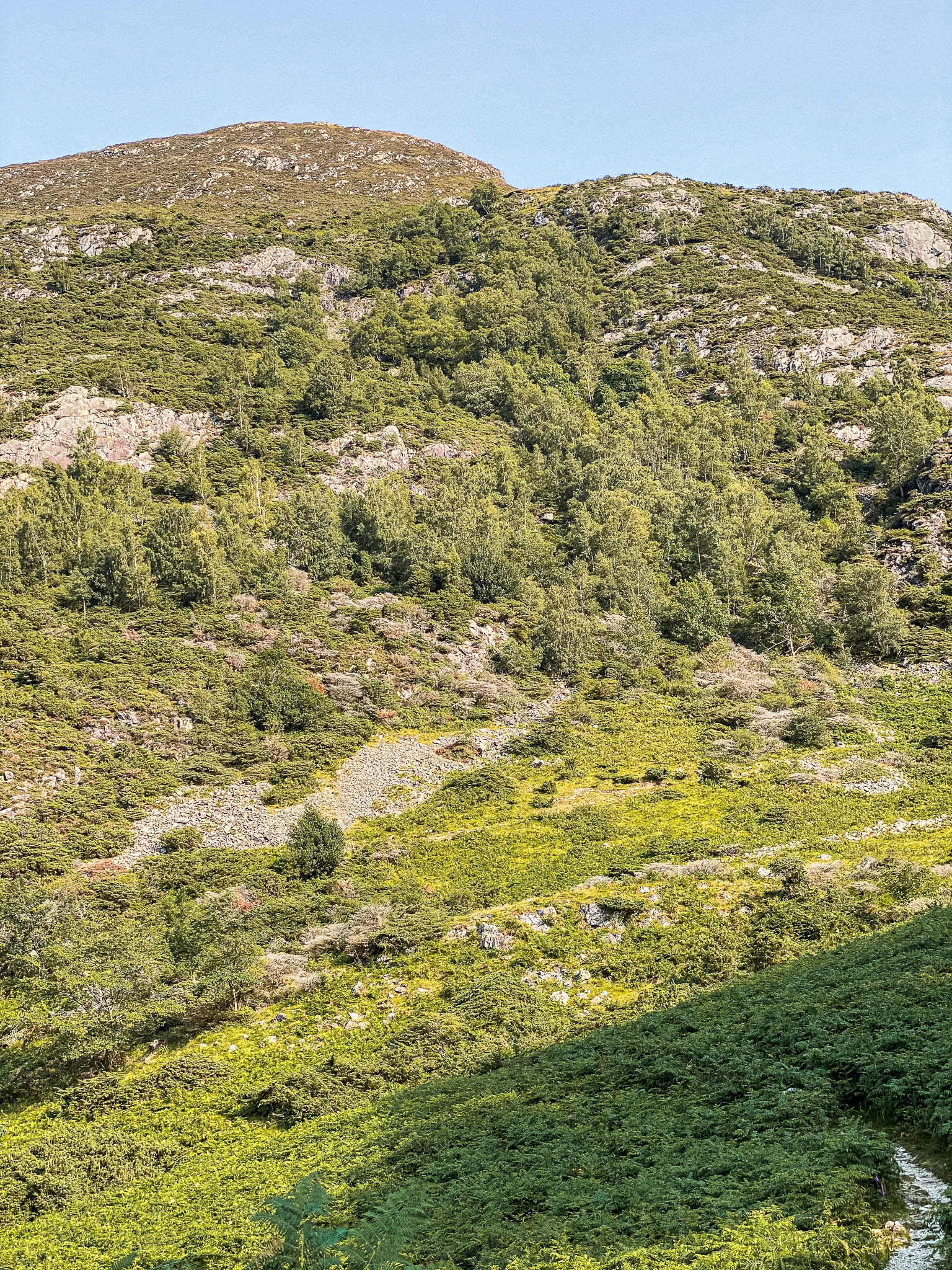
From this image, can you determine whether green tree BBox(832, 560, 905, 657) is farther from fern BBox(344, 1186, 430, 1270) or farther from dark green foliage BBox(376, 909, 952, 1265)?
fern BBox(344, 1186, 430, 1270)

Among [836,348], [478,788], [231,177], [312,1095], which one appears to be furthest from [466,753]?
[231,177]

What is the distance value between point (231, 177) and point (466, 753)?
16642cm

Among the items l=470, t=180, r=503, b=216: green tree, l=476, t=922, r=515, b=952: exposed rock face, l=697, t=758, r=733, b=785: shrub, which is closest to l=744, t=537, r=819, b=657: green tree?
l=697, t=758, r=733, b=785: shrub

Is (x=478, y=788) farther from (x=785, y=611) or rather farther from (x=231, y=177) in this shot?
(x=231, y=177)

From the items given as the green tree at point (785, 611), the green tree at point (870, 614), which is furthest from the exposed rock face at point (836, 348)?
the green tree at point (870, 614)

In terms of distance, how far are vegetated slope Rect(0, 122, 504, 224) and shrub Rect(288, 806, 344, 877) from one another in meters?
146

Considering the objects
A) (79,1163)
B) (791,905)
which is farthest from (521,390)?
(79,1163)

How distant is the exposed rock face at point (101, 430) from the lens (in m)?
79.9

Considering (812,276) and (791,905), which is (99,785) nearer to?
(791,905)

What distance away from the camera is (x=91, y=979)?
74.1 feet

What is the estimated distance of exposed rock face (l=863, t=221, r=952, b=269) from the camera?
14830 centimetres

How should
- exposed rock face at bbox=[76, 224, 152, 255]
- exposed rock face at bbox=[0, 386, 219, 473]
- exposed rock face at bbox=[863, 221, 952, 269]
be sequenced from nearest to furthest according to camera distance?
exposed rock face at bbox=[0, 386, 219, 473]
exposed rock face at bbox=[76, 224, 152, 255]
exposed rock face at bbox=[863, 221, 952, 269]

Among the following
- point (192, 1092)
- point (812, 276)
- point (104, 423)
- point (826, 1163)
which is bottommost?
point (192, 1092)

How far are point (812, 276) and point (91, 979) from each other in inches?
5899
